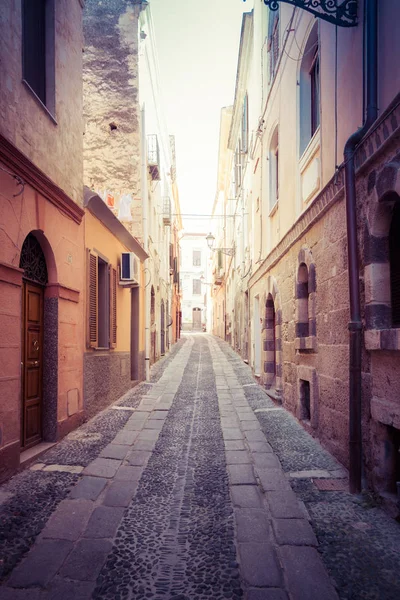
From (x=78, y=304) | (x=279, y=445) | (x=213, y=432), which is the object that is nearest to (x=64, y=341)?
(x=78, y=304)

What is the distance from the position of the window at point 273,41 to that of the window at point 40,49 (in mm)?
4960

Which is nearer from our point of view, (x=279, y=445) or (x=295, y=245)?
(x=279, y=445)

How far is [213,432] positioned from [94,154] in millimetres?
8720

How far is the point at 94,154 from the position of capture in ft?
41.7

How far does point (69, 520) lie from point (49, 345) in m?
2.79

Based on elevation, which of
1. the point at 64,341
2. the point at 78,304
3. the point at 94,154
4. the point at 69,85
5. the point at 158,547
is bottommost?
the point at 158,547

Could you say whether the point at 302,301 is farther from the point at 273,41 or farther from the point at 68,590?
the point at 273,41

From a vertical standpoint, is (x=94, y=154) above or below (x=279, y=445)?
above

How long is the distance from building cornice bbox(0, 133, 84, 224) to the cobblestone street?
2.97 meters

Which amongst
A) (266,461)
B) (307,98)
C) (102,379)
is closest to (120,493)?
(266,461)

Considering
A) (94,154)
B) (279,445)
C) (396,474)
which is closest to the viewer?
(396,474)

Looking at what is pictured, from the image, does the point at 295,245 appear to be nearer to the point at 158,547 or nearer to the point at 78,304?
the point at 78,304

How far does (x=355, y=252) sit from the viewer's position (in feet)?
14.5

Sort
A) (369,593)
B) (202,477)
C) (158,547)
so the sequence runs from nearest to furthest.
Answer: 1. (369,593)
2. (158,547)
3. (202,477)
